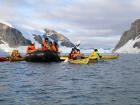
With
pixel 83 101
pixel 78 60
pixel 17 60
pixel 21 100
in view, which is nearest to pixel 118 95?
pixel 83 101

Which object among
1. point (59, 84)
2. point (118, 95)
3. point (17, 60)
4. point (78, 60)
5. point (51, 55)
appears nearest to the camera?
point (118, 95)

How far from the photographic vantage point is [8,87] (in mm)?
25969

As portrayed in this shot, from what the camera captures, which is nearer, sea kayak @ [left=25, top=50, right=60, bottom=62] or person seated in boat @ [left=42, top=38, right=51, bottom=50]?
person seated in boat @ [left=42, top=38, right=51, bottom=50]

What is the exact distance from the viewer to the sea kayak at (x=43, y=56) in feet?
188

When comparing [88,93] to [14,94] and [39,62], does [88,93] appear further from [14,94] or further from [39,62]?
[39,62]

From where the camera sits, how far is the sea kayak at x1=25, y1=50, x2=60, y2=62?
5738 centimetres

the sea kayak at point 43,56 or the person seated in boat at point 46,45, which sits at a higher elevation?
the person seated in boat at point 46,45

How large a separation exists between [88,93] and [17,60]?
42.1 m

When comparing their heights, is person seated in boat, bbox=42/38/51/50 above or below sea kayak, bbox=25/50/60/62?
above

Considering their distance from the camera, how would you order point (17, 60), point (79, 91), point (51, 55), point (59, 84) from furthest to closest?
point (17, 60)
point (51, 55)
point (59, 84)
point (79, 91)

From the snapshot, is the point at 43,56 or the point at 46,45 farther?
the point at 46,45

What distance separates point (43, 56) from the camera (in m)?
57.7

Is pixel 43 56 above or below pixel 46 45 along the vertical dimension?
below

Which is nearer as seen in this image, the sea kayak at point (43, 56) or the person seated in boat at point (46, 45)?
the person seated in boat at point (46, 45)
